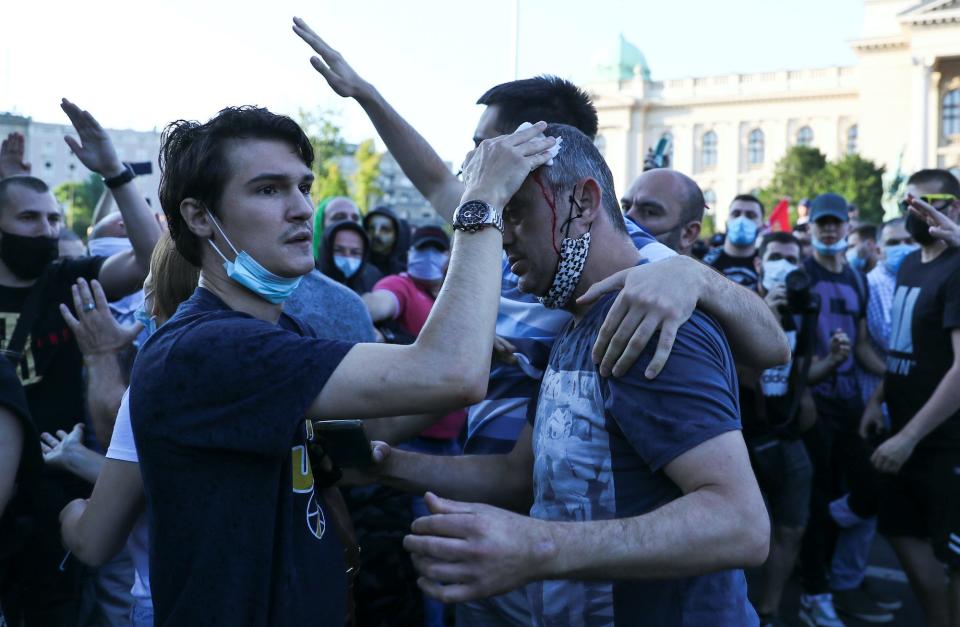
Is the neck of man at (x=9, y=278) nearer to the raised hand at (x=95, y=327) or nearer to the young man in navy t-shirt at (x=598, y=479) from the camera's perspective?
the raised hand at (x=95, y=327)

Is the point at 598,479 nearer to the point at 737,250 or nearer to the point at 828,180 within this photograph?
the point at 737,250

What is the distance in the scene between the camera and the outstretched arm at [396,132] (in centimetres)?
303

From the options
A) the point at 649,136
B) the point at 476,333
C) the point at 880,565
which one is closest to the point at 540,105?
the point at 476,333

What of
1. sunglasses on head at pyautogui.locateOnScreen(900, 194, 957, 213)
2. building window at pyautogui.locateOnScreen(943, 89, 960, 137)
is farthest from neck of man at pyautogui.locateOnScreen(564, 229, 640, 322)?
building window at pyautogui.locateOnScreen(943, 89, 960, 137)

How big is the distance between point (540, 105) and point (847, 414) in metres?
3.66

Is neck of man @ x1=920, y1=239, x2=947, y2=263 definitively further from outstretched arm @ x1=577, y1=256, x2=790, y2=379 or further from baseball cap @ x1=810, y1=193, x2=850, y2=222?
outstretched arm @ x1=577, y1=256, x2=790, y2=379

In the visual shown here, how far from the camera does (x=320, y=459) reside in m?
2.16

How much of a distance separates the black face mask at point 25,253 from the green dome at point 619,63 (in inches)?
3092

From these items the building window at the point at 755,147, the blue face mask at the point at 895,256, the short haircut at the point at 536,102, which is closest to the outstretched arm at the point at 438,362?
the short haircut at the point at 536,102

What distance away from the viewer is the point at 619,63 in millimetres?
79812

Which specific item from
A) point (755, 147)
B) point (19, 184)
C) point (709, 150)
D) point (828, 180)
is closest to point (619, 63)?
point (709, 150)

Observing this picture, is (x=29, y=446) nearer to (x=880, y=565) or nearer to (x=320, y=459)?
(x=320, y=459)

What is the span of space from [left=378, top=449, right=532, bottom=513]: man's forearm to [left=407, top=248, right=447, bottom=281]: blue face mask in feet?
10.5

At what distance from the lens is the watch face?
1.87 m
